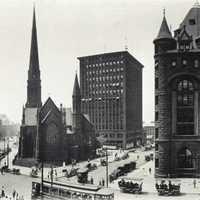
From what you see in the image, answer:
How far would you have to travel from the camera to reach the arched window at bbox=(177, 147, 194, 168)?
54.8 metres

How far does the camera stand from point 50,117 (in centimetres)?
8062

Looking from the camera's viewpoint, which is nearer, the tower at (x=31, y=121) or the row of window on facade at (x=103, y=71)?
the tower at (x=31, y=121)

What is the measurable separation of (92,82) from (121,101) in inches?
611

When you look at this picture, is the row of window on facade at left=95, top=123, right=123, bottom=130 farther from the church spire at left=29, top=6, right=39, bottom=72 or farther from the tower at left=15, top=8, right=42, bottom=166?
the church spire at left=29, top=6, right=39, bottom=72

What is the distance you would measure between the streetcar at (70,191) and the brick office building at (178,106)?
2202 centimetres

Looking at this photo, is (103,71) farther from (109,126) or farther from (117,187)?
(117,187)

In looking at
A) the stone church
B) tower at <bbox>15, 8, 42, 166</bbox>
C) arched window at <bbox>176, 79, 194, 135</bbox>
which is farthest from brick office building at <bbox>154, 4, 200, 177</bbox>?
tower at <bbox>15, 8, 42, 166</bbox>

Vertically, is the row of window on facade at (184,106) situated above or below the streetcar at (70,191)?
above

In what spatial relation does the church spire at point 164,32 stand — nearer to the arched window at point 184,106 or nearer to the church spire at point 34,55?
the arched window at point 184,106

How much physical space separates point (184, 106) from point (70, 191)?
27.5 meters

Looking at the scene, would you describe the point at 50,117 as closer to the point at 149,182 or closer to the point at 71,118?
the point at 71,118

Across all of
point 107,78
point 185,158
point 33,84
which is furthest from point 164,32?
point 107,78

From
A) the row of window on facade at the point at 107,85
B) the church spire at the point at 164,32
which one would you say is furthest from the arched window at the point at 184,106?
the row of window on facade at the point at 107,85

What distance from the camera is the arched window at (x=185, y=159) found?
54.8 metres
